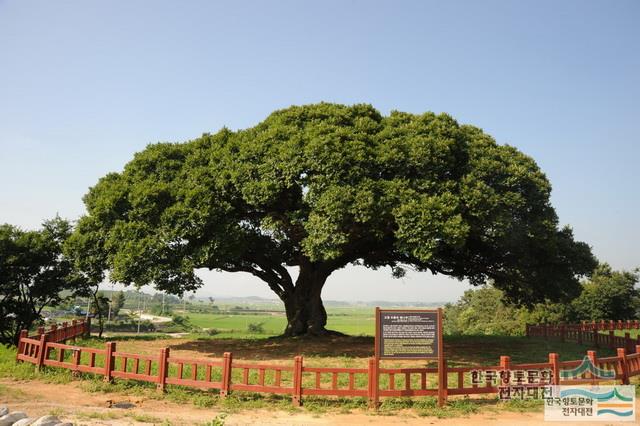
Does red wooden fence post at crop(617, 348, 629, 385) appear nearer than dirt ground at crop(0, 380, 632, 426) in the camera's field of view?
No

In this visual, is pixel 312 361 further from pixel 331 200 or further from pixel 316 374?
pixel 316 374

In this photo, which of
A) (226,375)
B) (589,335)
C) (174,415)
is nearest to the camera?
(174,415)

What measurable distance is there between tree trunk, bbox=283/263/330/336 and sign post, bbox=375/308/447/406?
12.5 metres

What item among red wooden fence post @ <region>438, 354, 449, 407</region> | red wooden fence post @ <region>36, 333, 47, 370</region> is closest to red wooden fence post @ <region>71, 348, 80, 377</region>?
red wooden fence post @ <region>36, 333, 47, 370</region>

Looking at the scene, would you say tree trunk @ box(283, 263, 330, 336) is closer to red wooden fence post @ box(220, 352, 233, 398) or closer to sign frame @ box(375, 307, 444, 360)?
red wooden fence post @ box(220, 352, 233, 398)

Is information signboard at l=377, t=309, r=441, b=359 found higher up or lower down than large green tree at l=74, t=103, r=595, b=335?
lower down

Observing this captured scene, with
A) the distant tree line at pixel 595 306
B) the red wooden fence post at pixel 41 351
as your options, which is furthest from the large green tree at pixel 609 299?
the red wooden fence post at pixel 41 351

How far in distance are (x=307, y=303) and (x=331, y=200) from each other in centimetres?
955

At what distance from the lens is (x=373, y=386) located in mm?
10359

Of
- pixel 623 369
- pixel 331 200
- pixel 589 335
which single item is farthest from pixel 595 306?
pixel 331 200

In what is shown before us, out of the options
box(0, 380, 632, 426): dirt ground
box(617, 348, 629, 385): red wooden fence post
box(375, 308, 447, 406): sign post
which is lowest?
box(0, 380, 632, 426): dirt ground

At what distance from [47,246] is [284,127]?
48.3ft

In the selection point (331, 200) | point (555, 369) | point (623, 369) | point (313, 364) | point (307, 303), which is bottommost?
point (313, 364)

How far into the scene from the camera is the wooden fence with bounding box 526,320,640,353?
67.5ft
